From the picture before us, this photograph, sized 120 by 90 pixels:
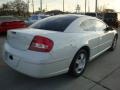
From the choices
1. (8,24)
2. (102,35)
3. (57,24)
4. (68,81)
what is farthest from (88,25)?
(8,24)

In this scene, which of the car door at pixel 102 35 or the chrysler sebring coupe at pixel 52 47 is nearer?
the chrysler sebring coupe at pixel 52 47

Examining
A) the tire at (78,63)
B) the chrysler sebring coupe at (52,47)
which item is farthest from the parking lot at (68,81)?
the chrysler sebring coupe at (52,47)

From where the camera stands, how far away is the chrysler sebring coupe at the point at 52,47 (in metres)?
3.40

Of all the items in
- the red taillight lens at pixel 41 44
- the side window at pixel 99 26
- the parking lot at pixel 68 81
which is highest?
the side window at pixel 99 26

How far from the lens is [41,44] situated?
343cm

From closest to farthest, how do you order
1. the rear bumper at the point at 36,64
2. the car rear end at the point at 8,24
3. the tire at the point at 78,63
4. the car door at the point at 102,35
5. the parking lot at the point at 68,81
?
the rear bumper at the point at 36,64 → the parking lot at the point at 68,81 → the tire at the point at 78,63 → the car door at the point at 102,35 → the car rear end at the point at 8,24

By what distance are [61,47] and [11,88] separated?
1313 millimetres

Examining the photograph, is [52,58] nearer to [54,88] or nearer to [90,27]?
[54,88]

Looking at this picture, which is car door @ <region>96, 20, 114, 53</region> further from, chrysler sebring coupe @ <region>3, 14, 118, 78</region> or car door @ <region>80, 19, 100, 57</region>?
chrysler sebring coupe @ <region>3, 14, 118, 78</region>

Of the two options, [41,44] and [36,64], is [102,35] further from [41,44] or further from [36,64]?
[36,64]

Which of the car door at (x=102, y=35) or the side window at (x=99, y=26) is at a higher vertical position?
the side window at (x=99, y=26)

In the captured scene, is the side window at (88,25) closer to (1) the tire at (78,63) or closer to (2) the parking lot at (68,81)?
(1) the tire at (78,63)

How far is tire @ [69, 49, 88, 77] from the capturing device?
409 centimetres

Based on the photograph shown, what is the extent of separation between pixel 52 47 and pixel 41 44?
21cm
